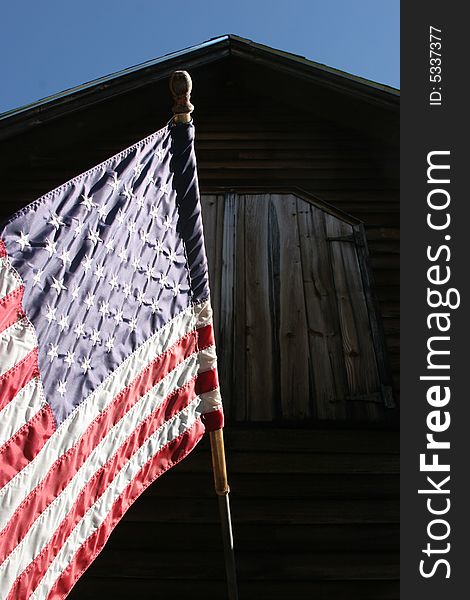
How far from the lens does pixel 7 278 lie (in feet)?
8.13

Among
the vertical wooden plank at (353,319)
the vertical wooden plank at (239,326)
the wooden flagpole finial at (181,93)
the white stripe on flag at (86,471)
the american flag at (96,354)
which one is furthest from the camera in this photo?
the vertical wooden plank at (353,319)

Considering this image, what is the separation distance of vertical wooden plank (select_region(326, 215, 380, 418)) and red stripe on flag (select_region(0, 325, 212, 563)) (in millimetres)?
1717

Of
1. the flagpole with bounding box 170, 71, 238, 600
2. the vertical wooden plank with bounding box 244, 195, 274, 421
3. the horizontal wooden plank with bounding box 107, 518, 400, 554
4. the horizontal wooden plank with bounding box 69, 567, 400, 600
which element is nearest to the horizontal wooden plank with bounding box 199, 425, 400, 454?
the vertical wooden plank with bounding box 244, 195, 274, 421

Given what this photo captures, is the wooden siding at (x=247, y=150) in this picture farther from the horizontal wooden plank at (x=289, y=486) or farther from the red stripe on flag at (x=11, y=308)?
the red stripe on flag at (x=11, y=308)

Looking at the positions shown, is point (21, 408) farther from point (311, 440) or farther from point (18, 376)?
point (311, 440)

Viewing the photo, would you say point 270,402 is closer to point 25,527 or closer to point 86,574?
point 86,574

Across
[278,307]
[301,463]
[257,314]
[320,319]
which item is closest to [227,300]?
[257,314]

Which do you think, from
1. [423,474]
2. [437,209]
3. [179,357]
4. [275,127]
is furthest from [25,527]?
[275,127]

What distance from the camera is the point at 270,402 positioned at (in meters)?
4.53

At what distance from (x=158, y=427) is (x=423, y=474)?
1.67 meters

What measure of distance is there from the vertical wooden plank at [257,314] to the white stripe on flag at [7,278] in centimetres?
232

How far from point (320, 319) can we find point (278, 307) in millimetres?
338

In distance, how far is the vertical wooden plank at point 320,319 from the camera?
4.55 metres

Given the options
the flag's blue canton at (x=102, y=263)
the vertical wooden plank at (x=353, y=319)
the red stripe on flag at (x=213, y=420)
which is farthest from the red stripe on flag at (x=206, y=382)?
the vertical wooden plank at (x=353, y=319)
